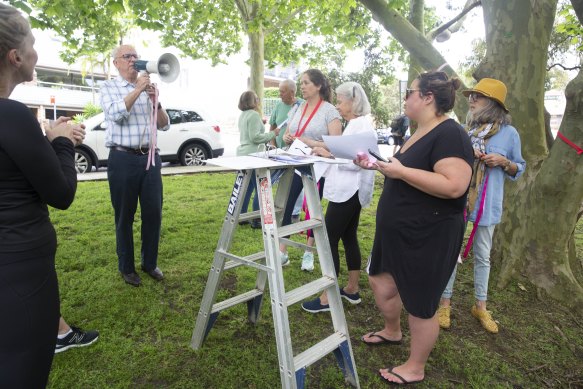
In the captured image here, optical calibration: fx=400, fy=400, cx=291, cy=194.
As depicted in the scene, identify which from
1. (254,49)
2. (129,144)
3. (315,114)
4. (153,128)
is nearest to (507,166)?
(315,114)

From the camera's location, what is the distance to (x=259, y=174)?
216 cm

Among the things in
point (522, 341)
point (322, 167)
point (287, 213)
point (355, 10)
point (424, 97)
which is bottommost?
point (522, 341)

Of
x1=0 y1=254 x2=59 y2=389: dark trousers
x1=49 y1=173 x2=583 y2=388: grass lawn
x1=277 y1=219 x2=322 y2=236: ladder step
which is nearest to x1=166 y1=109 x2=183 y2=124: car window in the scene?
x1=49 y1=173 x2=583 y2=388: grass lawn

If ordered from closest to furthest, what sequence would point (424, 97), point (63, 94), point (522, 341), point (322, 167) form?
point (424, 97)
point (522, 341)
point (322, 167)
point (63, 94)

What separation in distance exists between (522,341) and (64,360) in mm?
3139

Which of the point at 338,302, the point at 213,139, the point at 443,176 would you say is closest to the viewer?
the point at 443,176

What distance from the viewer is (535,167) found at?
3775 mm

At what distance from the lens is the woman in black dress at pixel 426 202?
6.57 feet

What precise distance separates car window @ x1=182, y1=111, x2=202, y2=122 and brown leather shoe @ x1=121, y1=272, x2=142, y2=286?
7.85 m

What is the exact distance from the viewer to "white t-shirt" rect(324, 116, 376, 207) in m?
2.99

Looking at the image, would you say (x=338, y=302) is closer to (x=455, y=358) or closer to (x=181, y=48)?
(x=455, y=358)

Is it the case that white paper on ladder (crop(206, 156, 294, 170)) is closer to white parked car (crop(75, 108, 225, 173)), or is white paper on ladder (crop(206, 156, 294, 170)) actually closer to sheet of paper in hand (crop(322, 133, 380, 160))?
sheet of paper in hand (crop(322, 133, 380, 160))

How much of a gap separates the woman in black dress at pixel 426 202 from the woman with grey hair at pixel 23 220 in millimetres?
1485

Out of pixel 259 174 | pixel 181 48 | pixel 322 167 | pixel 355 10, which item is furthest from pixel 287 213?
pixel 181 48
